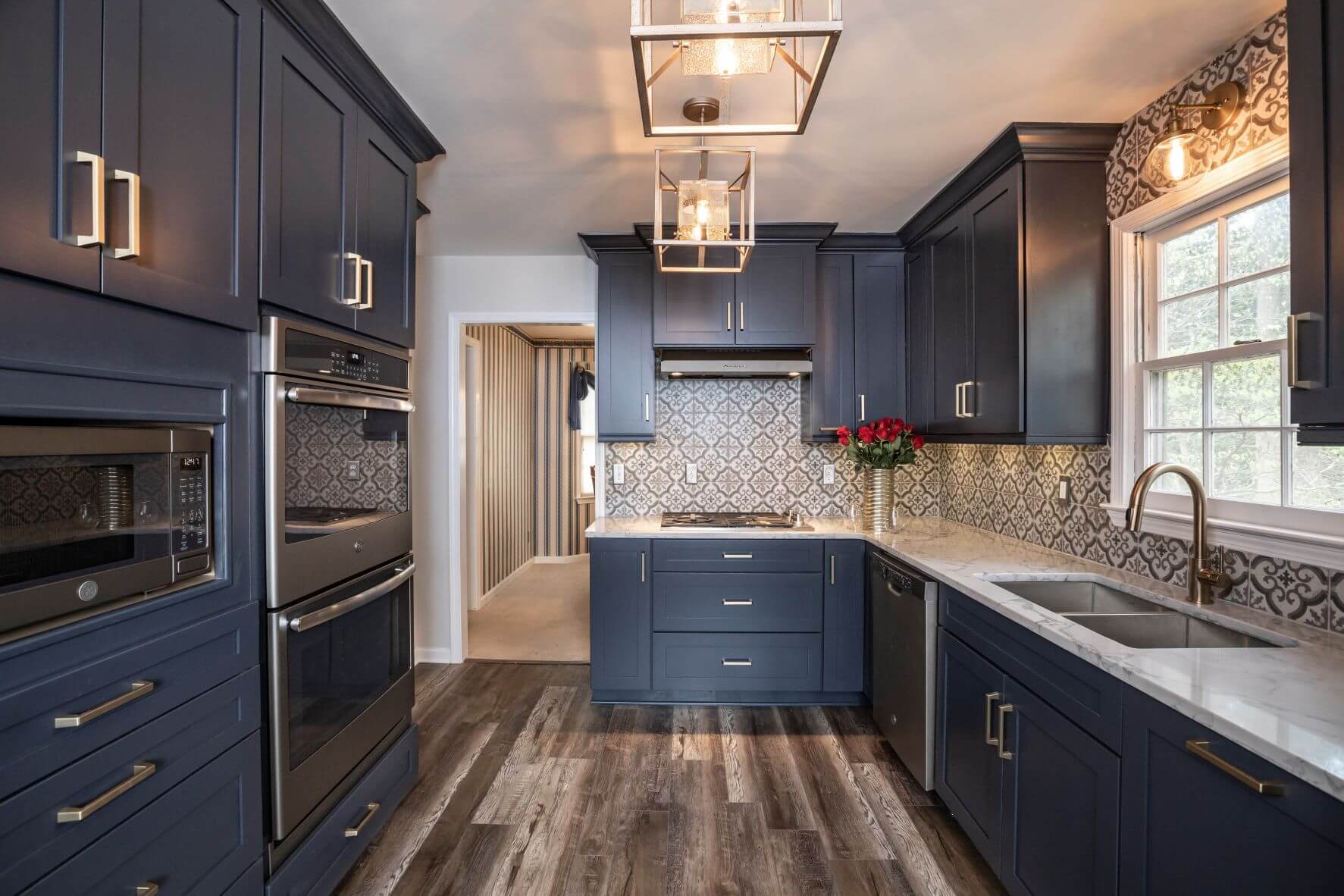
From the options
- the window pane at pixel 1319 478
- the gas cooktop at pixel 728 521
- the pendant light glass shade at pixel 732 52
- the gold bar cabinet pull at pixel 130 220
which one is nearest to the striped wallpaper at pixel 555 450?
the gas cooktop at pixel 728 521

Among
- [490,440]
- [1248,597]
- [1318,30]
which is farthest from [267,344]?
Result: [490,440]

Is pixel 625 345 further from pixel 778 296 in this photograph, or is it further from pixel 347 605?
pixel 347 605

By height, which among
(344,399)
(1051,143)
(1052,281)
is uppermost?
(1051,143)

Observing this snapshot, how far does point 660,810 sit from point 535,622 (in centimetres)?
250

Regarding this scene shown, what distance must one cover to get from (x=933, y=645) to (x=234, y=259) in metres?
2.44

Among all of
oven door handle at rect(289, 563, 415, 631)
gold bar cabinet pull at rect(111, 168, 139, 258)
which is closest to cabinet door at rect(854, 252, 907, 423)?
oven door handle at rect(289, 563, 415, 631)

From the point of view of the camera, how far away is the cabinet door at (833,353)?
11.2 ft

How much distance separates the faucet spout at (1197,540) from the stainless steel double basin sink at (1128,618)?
89 millimetres

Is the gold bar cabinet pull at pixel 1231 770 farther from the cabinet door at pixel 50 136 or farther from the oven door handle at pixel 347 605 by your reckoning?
the cabinet door at pixel 50 136

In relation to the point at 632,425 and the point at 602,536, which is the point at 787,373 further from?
the point at 602,536

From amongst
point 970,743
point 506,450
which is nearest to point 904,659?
point 970,743

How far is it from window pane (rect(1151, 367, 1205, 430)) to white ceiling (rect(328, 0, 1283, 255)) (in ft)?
3.02

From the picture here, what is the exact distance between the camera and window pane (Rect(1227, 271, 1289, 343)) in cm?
167

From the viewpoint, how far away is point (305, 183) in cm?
165
